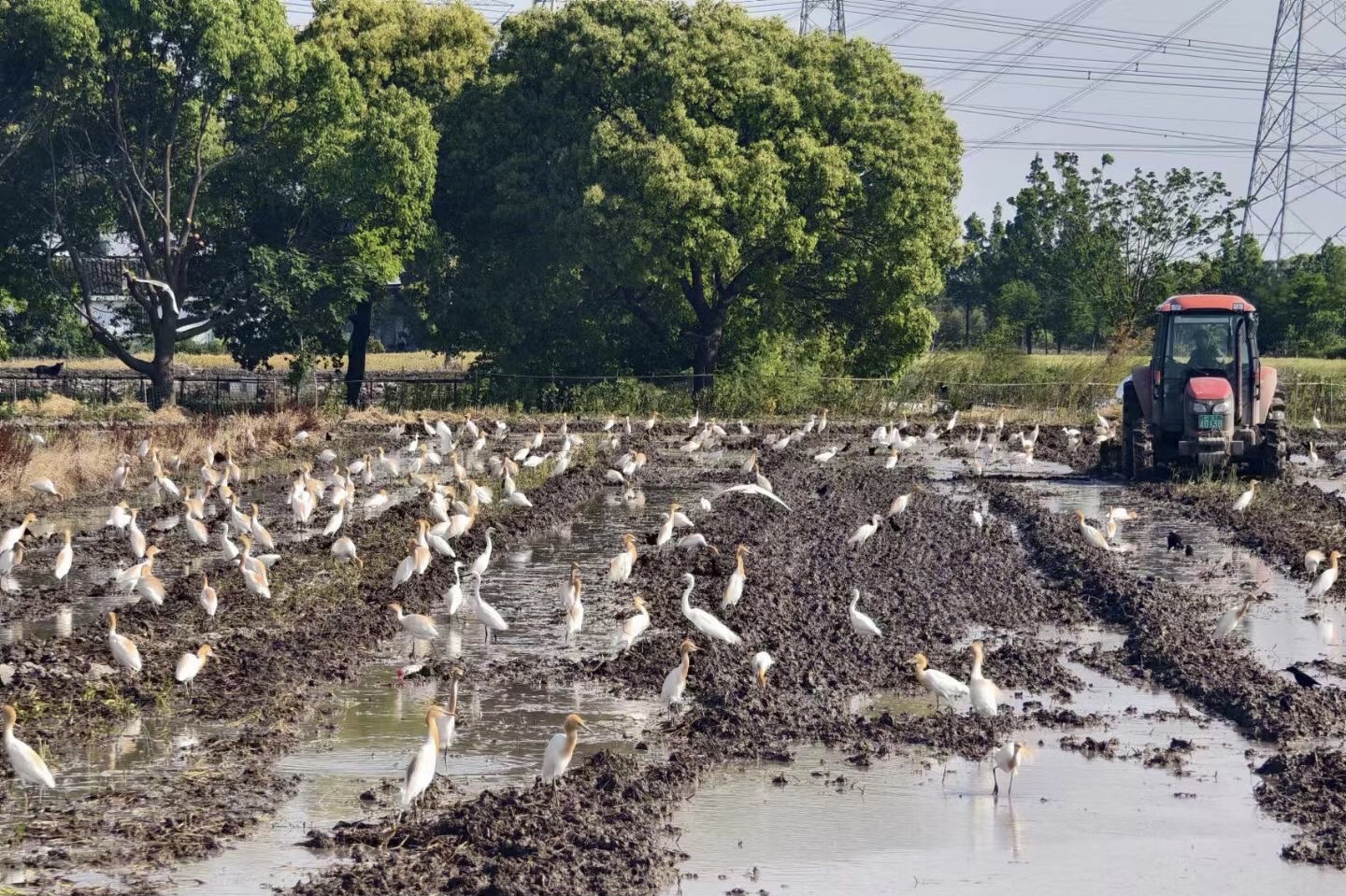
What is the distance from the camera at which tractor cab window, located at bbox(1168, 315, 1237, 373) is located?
25.0m

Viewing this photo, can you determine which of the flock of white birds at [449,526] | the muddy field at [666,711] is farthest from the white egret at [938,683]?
the muddy field at [666,711]

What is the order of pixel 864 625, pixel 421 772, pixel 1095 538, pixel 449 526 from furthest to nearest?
pixel 449 526 < pixel 1095 538 < pixel 864 625 < pixel 421 772

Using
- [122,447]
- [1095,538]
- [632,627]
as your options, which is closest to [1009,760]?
[632,627]

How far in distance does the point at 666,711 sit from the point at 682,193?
27.7 m

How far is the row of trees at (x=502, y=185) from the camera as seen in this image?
3841 cm

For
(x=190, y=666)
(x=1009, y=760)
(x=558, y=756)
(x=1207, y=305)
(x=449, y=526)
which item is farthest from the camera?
(x=1207, y=305)

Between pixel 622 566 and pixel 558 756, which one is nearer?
pixel 558 756

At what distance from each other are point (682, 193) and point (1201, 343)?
15390 millimetres

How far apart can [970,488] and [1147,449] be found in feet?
9.01

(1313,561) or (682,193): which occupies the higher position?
(682,193)

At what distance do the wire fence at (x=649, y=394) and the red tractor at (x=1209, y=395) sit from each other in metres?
16.0

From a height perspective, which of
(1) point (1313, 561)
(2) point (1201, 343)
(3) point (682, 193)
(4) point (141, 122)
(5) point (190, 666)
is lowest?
(5) point (190, 666)

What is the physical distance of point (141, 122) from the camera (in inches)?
1540

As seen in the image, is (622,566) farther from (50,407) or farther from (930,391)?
(930,391)
